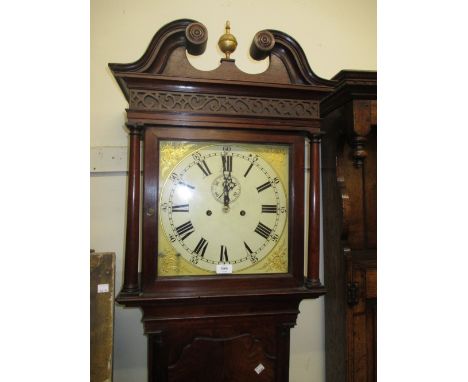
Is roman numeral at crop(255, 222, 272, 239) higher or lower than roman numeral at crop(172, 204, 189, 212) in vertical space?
lower

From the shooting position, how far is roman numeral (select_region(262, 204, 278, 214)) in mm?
937

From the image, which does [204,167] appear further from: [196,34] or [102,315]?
[102,315]

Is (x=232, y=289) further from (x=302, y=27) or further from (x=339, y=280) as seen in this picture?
(x=302, y=27)

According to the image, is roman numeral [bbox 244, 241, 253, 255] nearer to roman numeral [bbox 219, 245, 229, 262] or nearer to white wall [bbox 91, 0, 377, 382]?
roman numeral [bbox 219, 245, 229, 262]

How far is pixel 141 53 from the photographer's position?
48.8 inches

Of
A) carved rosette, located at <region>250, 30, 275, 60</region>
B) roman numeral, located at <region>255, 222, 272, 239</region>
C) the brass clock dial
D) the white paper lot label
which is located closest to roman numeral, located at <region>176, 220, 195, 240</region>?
the brass clock dial

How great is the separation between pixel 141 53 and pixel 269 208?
908 mm

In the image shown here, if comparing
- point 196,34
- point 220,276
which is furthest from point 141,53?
point 220,276

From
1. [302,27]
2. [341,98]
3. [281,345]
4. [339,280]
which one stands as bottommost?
[281,345]

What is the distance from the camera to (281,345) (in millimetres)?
Answer: 944

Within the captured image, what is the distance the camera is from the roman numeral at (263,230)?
933 millimetres

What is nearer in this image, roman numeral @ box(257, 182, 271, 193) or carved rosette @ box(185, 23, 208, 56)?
carved rosette @ box(185, 23, 208, 56)

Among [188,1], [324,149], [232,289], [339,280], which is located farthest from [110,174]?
[339,280]

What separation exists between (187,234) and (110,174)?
557mm
